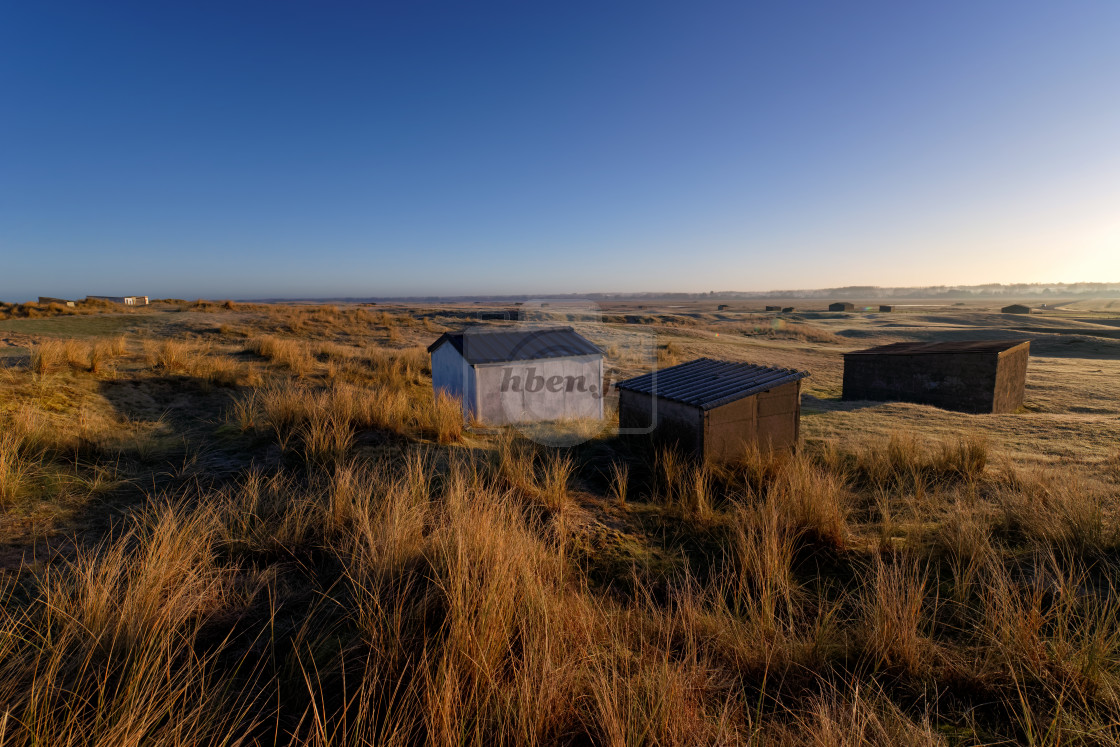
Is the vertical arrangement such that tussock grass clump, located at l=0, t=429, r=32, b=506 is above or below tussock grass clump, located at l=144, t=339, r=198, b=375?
below

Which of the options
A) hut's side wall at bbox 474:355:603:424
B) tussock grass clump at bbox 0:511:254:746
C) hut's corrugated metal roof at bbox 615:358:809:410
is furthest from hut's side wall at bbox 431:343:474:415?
tussock grass clump at bbox 0:511:254:746

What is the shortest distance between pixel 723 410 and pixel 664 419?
1266 mm

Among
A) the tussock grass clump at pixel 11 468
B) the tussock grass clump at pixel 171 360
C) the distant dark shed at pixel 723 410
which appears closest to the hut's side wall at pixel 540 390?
the distant dark shed at pixel 723 410

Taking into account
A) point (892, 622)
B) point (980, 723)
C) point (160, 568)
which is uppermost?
point (160, 568)

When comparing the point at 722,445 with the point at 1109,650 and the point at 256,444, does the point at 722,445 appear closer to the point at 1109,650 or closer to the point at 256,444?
the point at 1109,650

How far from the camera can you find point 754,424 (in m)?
8.41

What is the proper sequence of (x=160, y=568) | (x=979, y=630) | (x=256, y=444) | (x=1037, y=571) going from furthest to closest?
(x=256, y=444) → (x=1037, y=571) → (x=979, y=630) → (x=160, y=568)

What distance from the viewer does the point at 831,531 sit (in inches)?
199

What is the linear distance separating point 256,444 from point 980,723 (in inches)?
324

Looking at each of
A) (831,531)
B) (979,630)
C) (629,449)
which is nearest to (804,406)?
(629,449)

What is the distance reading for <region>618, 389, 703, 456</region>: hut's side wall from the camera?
26.6 ft

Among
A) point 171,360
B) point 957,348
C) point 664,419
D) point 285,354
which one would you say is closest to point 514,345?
point 664,419

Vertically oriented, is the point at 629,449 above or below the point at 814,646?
below

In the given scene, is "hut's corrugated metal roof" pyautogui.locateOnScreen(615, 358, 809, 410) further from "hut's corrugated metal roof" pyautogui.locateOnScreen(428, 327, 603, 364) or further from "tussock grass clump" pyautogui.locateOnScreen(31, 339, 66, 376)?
"tussock grass clump" pyautogui.locateOnScreen(31, 339, 66, 376)
